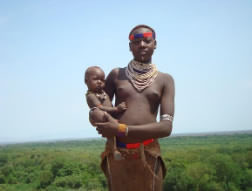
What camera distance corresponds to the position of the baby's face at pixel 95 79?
11.3 feet

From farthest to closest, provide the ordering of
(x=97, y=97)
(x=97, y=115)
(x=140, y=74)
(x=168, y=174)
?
(x=168, y=174) < (x=140, y=74) < (x=97, y=97) < (x=97, y=115)

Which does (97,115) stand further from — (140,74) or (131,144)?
(140,74)

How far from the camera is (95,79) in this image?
3453 mm

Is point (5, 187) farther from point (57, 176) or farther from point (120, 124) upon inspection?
point (120, 124)

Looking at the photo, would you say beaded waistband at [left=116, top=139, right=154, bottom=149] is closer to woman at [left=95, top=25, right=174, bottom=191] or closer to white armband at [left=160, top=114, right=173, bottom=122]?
woman at [left=95, top=25, right=174, bottom=191]

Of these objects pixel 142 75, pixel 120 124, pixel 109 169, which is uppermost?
pixel 142 75

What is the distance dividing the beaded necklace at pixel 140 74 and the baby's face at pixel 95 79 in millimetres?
375

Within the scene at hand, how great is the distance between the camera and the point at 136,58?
3.71 meters

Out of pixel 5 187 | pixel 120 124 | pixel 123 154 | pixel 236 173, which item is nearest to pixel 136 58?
pixel 120 124

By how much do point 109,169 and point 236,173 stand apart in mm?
43968

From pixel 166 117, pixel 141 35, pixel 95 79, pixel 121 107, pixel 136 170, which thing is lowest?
pixel 136 170

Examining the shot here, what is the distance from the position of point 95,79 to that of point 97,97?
21 cm

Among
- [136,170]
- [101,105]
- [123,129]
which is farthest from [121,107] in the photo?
[136,170]

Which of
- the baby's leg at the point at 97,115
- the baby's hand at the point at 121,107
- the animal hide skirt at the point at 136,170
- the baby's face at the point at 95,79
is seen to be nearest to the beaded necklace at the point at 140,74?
the baby's hand at the point at 121,107
